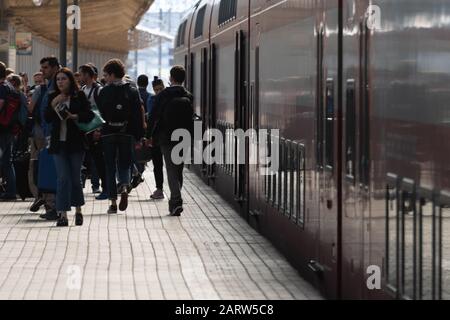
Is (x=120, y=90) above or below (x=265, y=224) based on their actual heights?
above

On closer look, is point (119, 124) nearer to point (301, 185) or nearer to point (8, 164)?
point (8, 164)

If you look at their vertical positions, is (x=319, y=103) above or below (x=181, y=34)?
below

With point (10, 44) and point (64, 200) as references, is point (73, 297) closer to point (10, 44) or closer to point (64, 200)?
point (64, 200)

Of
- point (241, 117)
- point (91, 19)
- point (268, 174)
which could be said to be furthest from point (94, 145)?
point (91, 19)

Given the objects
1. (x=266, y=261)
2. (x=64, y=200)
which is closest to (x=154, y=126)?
(x=64, y=200)

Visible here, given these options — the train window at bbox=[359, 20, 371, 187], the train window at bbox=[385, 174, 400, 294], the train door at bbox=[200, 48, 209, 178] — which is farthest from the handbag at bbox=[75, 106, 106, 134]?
the train window at bbox=[385, 174, 400, 294]

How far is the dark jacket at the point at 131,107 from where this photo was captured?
59.1ft

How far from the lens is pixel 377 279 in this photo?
8.17 m

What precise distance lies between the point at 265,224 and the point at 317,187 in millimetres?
4264

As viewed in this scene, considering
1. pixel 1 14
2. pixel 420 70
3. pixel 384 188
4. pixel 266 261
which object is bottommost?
pixel 266 261

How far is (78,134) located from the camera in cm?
1605

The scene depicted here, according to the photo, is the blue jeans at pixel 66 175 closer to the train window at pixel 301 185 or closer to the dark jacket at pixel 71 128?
the dark jacket at pixel 71 128

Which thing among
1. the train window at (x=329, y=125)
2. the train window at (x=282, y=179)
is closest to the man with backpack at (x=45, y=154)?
the train window at (x=282, y=179)

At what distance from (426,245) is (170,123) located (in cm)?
1127
